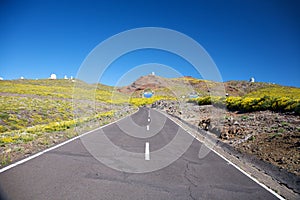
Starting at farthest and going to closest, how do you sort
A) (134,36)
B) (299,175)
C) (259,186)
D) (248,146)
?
(134,36) → (248,146) → (299,175) → (259,186)

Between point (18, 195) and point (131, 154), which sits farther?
point (131, 154)

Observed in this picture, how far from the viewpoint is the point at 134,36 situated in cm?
1952

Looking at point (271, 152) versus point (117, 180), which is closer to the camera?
point (117, 180)

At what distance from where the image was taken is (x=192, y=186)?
5066 mm

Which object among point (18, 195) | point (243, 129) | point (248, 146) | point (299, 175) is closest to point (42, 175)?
point (18, 195)

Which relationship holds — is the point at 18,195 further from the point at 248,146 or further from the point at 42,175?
the point at 248,146

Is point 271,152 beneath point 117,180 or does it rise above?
beneath

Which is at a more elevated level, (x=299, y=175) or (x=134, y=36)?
(x=134, y=36)

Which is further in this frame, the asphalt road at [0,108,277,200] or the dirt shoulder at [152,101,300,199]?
the dirt shoulder at [152,101,300,199]

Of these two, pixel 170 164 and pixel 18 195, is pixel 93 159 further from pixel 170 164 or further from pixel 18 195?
pixel 18 195

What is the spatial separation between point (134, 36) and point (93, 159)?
48.3 ft

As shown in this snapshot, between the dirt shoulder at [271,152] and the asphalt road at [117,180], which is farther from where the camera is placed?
the dirt shoulder at [271,152]

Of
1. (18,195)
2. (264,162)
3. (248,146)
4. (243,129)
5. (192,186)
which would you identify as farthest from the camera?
(243,129)

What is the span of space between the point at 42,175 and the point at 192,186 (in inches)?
136
